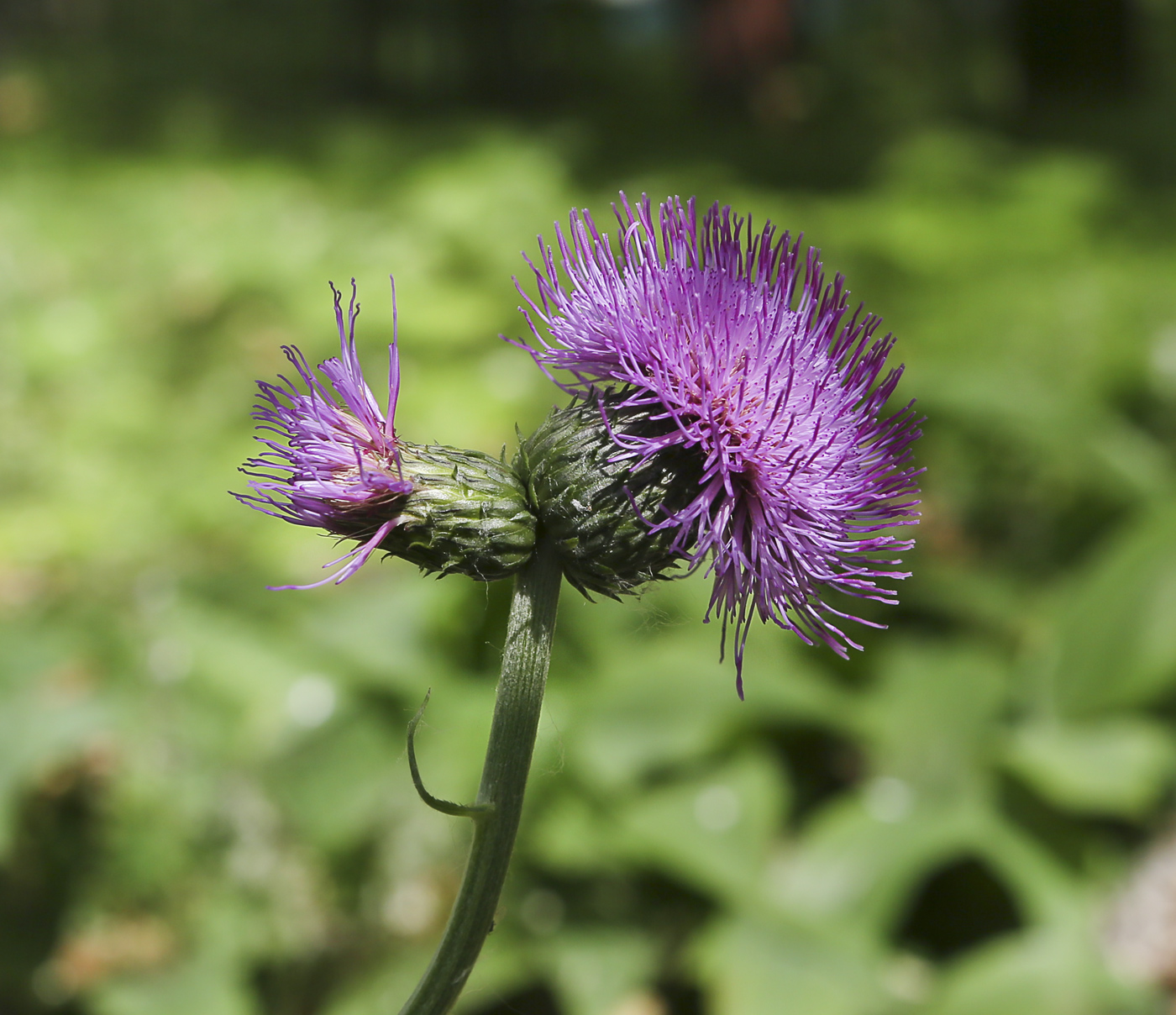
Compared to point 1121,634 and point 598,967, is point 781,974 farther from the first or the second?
point 1121,634

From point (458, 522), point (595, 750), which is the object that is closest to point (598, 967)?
point (595, 750)

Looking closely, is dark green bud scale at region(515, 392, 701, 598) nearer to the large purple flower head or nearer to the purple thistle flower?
the large purple flower head

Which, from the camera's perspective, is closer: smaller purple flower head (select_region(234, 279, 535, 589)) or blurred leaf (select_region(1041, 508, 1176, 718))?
smaller purple flower head (select_region(234, 279, 535, 589))

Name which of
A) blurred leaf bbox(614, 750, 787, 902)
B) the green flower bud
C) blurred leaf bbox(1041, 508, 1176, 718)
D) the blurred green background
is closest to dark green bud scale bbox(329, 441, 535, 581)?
the green flower bud

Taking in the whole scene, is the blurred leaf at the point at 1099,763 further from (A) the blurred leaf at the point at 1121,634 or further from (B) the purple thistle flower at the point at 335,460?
(B) the purple thistle flower at the point at 335,460

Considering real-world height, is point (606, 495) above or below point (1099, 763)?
above

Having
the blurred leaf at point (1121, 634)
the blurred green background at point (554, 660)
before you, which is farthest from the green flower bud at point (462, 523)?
the blurred leaf at point (1121, 634)

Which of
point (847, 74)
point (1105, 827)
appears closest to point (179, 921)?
point (1105, 827)

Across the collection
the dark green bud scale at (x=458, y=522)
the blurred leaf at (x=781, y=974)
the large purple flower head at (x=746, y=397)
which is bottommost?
the blurred leaf at (x=781, y=974)
